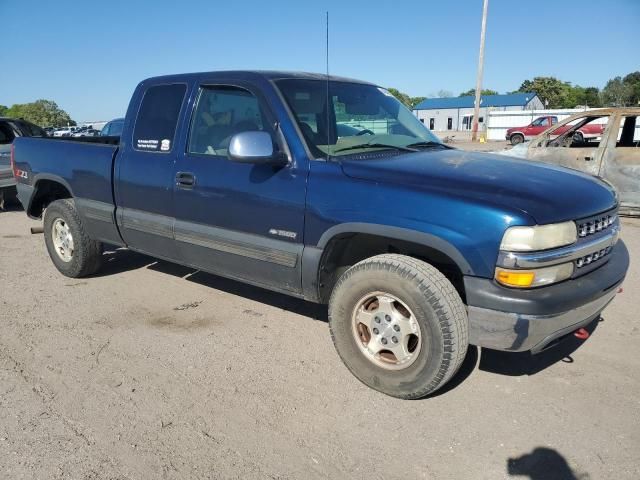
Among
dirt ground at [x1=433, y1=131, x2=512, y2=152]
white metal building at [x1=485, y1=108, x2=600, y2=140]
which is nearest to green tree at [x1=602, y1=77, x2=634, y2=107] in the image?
white metal building at [x1=485, y1=108, x2=600, y2=140]

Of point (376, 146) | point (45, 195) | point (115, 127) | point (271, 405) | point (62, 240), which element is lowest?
point (271, 405)

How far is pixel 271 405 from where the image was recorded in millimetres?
3041

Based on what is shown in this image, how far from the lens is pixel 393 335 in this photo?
120 inches

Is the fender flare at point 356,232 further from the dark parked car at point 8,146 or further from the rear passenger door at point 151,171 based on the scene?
the dark parked car at point 8,146

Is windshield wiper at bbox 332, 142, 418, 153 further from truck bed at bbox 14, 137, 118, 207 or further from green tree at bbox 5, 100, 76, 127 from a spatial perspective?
green tree at bbox 5, 100, 76, 127

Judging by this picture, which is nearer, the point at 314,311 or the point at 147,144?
the point at 147,144

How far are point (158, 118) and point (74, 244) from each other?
179cm

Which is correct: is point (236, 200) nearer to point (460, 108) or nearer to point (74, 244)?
point (74, 244)

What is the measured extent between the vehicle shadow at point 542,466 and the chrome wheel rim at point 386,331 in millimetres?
750

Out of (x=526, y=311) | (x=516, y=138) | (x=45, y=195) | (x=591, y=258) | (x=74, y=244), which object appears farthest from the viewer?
(x=516, y=138)

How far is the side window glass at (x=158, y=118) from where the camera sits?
Result: 13.5 ft

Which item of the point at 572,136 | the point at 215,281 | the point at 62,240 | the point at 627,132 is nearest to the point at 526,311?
the point at 215,281

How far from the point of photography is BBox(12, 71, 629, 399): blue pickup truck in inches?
105

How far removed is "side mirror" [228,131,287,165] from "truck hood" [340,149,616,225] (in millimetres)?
491
